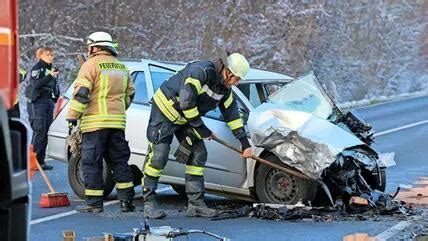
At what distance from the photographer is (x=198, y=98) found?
26.8ft

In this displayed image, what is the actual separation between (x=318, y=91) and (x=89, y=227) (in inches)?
115

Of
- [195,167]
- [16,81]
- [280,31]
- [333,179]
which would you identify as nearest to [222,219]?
[195,167]

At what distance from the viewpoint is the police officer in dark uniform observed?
1207cm

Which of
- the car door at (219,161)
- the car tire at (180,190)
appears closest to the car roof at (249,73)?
the car door at (219,161)

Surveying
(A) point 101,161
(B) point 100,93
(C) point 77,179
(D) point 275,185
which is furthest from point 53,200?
(D) point 275,185

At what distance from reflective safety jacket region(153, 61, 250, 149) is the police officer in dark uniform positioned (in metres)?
4.12

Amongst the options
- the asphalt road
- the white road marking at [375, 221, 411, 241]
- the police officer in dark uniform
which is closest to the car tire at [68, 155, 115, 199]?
the asphalt road

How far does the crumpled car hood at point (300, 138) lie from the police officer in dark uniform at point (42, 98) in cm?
447

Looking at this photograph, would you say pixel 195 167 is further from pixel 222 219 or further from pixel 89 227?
pixel 89 227

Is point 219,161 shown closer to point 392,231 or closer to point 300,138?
point 300,138

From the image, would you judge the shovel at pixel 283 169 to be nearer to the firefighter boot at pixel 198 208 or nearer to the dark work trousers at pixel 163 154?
the dark work trousers at pixel 163 154

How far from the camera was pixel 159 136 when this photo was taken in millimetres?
8281

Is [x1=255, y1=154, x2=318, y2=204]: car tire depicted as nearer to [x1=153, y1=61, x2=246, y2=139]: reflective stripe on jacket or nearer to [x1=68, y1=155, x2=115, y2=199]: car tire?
[x1=153, y1=61, x2=246, y2=139]: reflective stripe on jacket

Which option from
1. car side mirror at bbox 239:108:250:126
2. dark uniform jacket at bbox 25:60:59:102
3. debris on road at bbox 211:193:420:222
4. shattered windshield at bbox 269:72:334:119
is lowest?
debris on road at bbox 211:193:420:222
